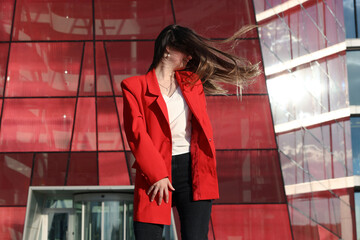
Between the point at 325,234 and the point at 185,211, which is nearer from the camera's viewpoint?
the point at 185,211

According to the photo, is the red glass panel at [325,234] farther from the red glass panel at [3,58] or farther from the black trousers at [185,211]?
the black trousers at [185,211]

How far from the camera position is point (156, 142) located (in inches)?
88.1

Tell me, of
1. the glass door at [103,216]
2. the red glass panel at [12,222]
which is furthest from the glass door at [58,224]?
the red glass panel at [12,222]

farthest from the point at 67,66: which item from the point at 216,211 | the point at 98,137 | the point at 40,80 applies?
the point at 216,211

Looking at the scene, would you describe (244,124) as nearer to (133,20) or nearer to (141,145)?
(133,20)

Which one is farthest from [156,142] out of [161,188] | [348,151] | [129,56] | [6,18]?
[6,18]

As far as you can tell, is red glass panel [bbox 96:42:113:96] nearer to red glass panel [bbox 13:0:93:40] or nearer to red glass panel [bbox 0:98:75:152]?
red glass panel [bbox 13:0:93:40]

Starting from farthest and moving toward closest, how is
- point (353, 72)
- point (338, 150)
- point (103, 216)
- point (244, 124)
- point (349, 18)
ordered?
point (353, 72), point (349, 18), point (338, 150), point (103, 216), point (244, 124)

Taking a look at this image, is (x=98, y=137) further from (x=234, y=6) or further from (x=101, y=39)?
(x=234, y=6)

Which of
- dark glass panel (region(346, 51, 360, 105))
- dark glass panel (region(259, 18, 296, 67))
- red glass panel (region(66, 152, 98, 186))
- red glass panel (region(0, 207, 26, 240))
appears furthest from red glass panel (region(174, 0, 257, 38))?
red glass panel (region(0, 207, 26, 240))

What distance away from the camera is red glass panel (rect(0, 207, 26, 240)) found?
10828 mm

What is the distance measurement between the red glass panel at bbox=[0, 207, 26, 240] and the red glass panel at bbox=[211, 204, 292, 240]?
385 cm

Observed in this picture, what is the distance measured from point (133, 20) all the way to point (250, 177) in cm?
412

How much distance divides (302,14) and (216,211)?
4.61 m
